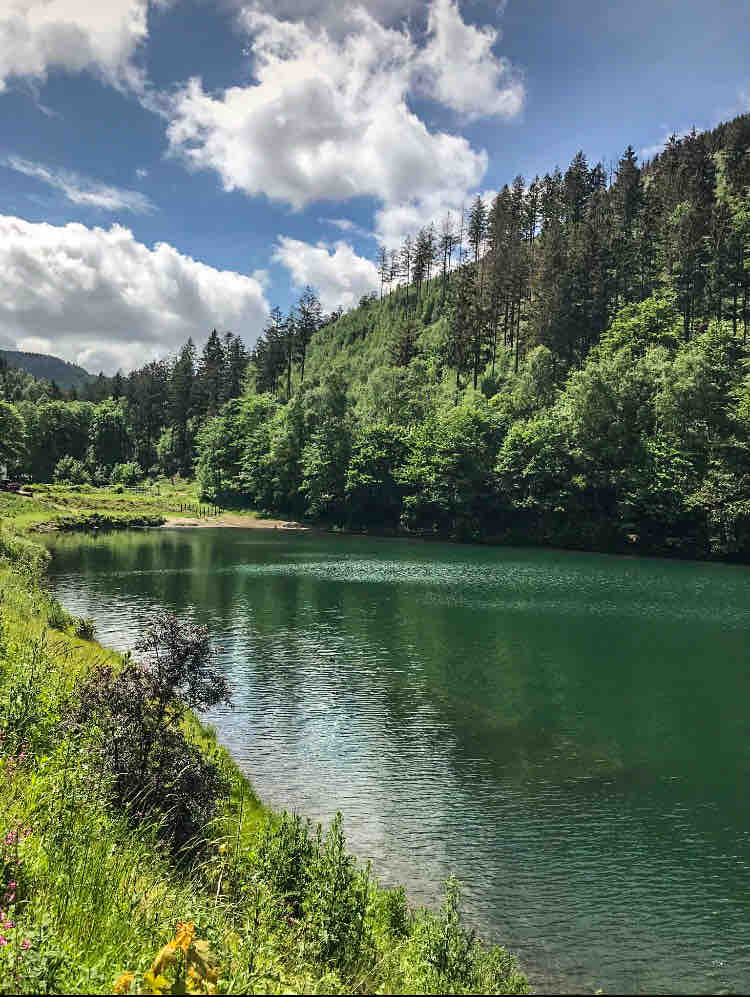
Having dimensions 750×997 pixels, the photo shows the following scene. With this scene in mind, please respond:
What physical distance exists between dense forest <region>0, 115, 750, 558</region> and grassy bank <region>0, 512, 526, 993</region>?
260 ft

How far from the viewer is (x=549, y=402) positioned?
11031 centimetres

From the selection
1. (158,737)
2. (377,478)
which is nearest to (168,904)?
(158,737)

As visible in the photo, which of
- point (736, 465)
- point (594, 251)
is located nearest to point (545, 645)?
point (736, 465)

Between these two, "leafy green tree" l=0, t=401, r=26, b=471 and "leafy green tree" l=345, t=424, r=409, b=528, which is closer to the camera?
"leafy green tree" l=345, t=424, r=409, b=528

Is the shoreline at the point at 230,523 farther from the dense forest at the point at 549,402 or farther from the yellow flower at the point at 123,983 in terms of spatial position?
the yellow flower at the point at 123,983

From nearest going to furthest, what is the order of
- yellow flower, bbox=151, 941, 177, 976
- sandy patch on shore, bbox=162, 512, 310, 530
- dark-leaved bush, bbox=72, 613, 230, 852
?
yellow flower, bbox=151, 941, 177, 976 < dark-leaved bush, bbox=72, 613, 230, 852 < sandy patch on shore, bbox=162, 512, 310, 530

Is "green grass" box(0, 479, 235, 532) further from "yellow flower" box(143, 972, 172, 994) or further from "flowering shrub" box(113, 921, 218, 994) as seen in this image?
"yellow flower" box(143, 972, 172, 994)

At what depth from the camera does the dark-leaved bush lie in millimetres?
13211

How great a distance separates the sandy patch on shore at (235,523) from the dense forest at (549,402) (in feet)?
17.7

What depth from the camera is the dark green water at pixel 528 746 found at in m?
13.7

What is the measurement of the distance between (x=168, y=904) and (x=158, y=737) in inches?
219

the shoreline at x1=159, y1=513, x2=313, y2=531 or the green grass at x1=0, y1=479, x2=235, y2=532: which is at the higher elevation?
the green grass at x1=0, y1=479, x2=235, y2=532

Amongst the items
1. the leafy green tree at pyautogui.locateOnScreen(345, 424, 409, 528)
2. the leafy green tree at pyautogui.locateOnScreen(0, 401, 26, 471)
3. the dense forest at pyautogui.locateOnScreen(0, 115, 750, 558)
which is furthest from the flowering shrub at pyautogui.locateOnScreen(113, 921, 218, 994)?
the leafy green tree at pyautogui.locateOnScreen(0, 401, 26, 471)

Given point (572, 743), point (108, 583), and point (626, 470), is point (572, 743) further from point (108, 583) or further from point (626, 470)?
point (626, 470)
